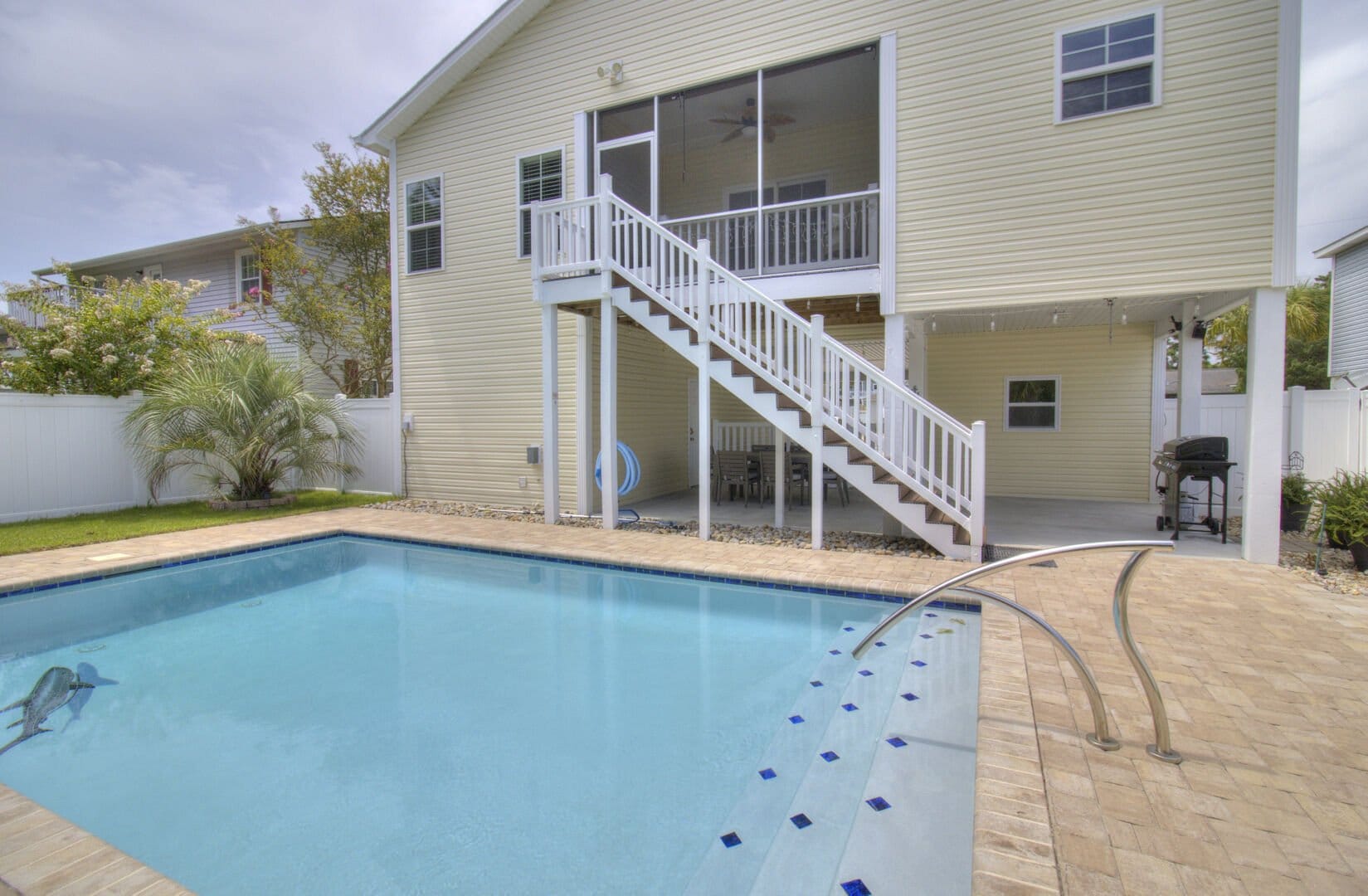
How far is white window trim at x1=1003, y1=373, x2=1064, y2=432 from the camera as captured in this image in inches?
432

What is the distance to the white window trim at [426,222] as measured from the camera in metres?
10.8

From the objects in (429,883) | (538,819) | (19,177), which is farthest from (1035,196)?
(19,177)

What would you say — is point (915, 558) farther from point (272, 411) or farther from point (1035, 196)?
point (272, 411)

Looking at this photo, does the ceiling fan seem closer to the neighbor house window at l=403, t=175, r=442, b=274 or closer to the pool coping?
the neighbor house window at l=403, t=175, r=442, b=274

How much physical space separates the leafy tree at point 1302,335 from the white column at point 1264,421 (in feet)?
51.3

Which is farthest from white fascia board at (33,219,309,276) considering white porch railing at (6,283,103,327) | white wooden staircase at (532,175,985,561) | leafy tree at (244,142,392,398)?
white wooden staircase at (532,175,985,561)

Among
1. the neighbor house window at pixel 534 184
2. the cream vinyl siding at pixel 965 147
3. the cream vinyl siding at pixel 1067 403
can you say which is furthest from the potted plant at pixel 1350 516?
the neighbor house window at pixel 534 184

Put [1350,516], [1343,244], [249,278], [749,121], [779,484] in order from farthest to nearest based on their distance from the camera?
[249,278]
[1343,244]
[749,121]
[779,484]
[1350,516]

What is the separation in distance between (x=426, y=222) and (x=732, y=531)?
292 inches

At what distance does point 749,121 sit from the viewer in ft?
32.4

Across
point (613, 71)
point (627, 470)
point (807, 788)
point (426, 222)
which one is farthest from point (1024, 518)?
point (426, 222)

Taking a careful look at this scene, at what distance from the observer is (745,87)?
8.96m

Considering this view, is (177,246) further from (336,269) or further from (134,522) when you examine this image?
(134,522)

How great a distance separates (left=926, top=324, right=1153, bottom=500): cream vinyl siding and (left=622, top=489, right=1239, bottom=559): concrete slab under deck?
0.47 meters
